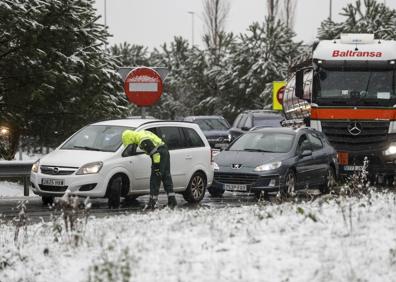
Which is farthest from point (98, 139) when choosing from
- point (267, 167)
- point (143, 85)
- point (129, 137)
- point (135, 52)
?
point (135, 52)

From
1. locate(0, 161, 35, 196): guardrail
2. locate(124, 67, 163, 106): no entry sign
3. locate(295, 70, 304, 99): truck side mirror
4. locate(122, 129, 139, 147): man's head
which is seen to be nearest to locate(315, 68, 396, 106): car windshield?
locate(295, 70, 304, 99): truck side mirror

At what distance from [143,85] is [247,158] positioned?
310 cm

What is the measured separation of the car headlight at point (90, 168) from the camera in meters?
14.6

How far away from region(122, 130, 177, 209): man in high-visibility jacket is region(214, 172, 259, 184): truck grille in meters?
2.31

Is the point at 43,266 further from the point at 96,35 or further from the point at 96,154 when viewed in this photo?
the point at 96,35

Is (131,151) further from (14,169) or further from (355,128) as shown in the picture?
(355,128)

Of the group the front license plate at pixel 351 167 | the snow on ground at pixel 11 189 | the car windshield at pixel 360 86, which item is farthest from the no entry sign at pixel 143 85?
the front license plate at pixel 351 167

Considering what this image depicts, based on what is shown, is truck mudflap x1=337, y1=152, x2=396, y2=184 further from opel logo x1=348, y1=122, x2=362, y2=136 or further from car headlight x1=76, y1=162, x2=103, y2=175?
car headlight x1=76, y1=162, x2=103, y2=175

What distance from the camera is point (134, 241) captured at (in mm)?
7867

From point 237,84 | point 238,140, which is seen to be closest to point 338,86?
point 238,140

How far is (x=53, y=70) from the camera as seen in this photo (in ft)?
75.2

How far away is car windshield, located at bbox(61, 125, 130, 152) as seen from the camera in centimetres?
1542

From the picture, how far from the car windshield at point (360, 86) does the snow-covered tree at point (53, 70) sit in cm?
758

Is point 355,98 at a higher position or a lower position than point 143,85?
lower
